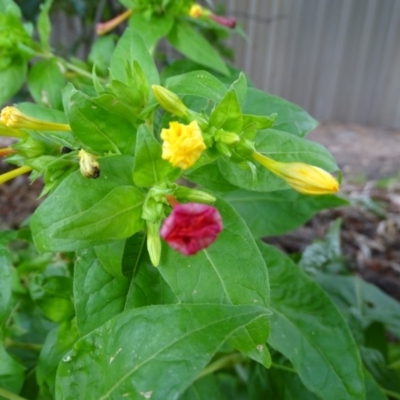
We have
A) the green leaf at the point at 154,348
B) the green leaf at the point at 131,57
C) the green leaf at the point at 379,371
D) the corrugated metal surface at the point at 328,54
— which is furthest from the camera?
the corrugated metal surface at the point at 328,54

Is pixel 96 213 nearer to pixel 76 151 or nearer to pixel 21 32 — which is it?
pixel 76 151

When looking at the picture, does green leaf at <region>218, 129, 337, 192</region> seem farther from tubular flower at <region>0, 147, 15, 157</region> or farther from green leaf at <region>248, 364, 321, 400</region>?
green leaf at <region>248, 364, 321, 400</region>

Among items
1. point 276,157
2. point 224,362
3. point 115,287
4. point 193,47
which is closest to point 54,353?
point 115,287

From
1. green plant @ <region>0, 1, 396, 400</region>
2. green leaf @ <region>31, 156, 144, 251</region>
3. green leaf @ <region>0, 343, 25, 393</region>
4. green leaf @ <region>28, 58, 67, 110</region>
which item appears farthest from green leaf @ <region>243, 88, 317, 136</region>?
green leaf @ <region>0, 343, 25, 393</region>

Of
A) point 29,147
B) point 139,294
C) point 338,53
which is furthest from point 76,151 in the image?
point 338,53

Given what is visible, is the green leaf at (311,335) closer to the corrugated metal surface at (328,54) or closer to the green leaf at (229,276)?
the green leaf at (229,276)

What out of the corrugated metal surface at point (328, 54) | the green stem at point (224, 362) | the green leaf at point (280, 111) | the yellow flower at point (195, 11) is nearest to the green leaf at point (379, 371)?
the green stem at point (224, 362)
